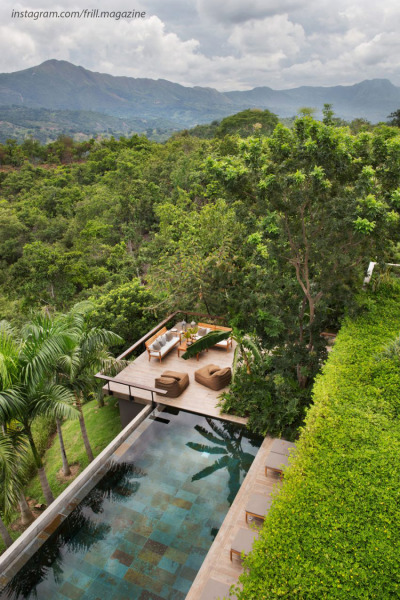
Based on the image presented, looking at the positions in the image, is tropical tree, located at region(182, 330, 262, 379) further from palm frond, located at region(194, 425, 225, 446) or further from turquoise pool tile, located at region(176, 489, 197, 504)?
turquoise pool tile, located at region(176, 489, 197, 504)

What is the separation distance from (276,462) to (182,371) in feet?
15.5

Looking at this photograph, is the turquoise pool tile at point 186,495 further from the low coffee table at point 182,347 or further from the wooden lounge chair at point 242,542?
the low coffee table at point 182,347

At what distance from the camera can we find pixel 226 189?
8180 millimetres

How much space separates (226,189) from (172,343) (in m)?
5.95

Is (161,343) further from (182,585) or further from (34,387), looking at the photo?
(182,585)

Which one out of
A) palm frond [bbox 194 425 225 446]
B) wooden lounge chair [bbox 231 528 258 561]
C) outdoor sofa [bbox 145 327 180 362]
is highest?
outdoor sofa [bbox 145 327 180 362]

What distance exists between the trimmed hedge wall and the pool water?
265 cm

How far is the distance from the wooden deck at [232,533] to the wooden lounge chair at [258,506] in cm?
15

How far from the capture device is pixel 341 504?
160 inches

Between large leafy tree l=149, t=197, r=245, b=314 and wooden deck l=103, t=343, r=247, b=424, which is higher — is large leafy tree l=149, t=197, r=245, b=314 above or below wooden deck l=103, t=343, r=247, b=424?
above

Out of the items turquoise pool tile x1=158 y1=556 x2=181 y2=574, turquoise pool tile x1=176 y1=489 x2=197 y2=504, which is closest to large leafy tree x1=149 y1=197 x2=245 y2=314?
turquoise pool tile x1=176 y1=489 x2=197 y2=504

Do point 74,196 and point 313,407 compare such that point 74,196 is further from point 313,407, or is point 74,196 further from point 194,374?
point 313,407

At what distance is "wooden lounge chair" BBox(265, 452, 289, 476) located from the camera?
22.7 feet

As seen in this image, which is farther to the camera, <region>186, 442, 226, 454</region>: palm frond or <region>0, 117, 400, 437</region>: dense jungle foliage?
<region>186, 442, 226, 454</region>: palm frond
